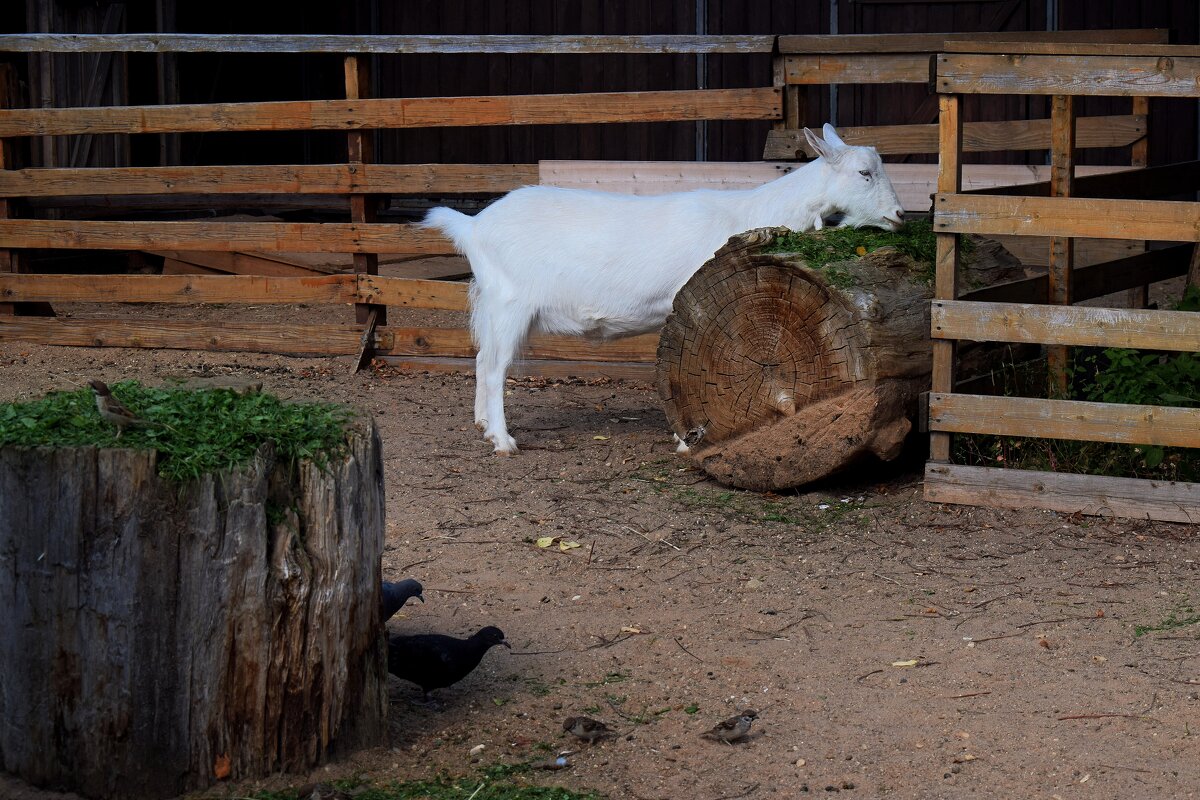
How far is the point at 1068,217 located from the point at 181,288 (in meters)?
6.24

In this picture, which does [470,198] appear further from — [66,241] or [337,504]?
[337,504]

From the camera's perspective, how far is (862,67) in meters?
7.36

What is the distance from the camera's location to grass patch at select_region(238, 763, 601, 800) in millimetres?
3406

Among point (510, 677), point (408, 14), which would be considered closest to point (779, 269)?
point (510, 677)

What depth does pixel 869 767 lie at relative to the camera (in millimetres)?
3641

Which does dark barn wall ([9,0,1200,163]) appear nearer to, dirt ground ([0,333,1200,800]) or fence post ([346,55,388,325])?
fence post ([346,55,388,325])

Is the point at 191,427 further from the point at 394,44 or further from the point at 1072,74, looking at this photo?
the point at 394,44

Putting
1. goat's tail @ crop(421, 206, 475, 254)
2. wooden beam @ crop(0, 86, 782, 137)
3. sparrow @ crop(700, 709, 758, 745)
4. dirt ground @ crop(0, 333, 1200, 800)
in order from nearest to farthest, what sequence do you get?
dirt ground @ crop(0, 333, 1200, 800)
sparrow @ crop(700, 709, 758, 745)
goat's tail @ crop(421, 206, 475, 254)
wooden beam @ crop(0, 86, 782, 137)

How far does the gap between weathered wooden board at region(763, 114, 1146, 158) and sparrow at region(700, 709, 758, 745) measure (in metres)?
4.52

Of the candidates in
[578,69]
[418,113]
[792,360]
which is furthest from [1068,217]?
[578,69]

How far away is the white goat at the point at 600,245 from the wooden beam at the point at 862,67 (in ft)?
2.44

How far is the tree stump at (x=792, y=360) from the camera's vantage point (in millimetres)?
5883

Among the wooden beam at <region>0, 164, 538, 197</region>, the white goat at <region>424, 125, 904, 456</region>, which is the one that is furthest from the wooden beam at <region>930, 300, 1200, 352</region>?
the wooden beam at <region>0, 164, 538, 197</region>

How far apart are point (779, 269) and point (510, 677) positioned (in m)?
2.50
